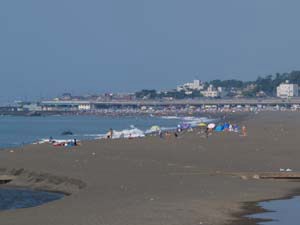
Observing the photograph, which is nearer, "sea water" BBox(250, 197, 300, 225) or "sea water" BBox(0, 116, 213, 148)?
"sea water" BBox(250, 197, 300, 225)

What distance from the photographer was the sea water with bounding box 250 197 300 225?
49.0 feet

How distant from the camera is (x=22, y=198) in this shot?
20.8 m

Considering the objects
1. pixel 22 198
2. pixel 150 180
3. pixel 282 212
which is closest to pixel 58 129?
pixel 150 180

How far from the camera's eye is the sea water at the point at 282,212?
588 inches

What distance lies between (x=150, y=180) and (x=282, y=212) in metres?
6.44

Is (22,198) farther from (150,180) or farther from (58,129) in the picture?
(58,129)

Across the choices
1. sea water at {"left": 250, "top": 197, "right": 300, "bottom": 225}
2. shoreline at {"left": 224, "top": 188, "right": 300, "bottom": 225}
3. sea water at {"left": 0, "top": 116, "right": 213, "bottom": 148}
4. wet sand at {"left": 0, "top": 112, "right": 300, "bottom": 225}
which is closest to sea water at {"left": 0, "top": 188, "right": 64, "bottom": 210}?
wet sand at {"left": 0, "top": 112, "right": 300, "bottom": 225}

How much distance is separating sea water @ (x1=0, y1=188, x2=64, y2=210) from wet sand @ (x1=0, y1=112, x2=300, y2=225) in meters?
0.57

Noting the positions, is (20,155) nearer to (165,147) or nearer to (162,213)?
(165,147)

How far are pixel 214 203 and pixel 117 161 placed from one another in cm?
1190

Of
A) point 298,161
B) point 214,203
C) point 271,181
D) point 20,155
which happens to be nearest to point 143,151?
point 20,155

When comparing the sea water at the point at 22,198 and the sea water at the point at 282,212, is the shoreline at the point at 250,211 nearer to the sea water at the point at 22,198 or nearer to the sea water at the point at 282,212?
the sea water at the point at 282,212

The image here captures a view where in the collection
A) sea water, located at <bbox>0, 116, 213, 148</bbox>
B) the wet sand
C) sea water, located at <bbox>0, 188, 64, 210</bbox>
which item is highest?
the wet sand

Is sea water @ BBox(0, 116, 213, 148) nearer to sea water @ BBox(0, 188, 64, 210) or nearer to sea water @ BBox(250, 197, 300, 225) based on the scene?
sea water @ BBox(0, 188, 64, 210)
